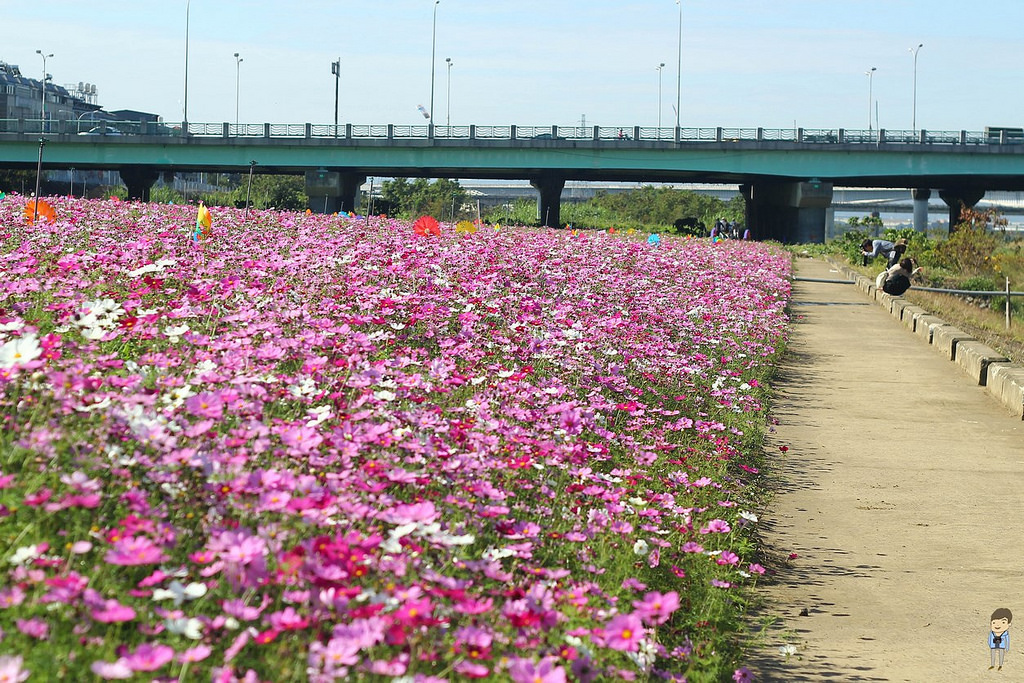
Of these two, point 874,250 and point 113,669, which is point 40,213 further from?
point 874,250

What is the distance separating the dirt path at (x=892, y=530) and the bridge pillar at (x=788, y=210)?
186 feet

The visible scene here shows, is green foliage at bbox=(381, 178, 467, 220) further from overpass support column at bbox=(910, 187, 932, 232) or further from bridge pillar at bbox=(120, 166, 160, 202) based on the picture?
overpass support column at bbox=(910, 187, 932, 232)

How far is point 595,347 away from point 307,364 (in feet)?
11.3

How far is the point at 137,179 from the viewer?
68.2 metres

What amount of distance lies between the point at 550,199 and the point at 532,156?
4.02 meters

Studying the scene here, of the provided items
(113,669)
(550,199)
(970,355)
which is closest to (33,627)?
(113,669)

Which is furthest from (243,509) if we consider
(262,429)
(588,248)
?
(588,248)

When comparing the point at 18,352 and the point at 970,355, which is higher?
the point at 18,352

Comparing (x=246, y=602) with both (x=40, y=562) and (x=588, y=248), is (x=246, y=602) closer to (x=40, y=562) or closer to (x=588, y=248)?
(x=40, y=562)

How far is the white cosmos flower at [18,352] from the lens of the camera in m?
3.57

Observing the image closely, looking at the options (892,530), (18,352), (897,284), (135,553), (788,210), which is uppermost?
(788,210)

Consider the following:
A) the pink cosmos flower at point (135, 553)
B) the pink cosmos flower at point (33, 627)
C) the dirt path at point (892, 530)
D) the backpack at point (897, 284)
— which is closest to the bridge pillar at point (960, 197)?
the backpack at point (897, 284)

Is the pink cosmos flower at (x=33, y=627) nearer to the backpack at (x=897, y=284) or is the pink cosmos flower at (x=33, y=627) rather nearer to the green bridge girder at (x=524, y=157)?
the backpack at (x=897, y=284)

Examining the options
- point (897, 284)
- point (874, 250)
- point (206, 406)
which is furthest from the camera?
point (874, 250)
